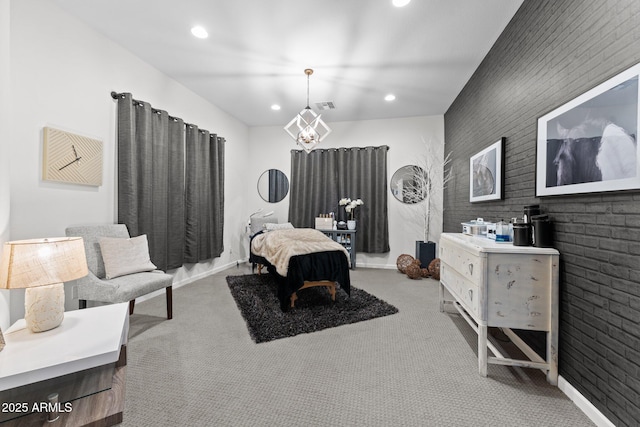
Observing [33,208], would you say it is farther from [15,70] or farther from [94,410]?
[94,410]

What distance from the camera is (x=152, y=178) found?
11.0 ft

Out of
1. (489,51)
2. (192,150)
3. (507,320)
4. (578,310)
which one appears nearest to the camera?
(578,310)

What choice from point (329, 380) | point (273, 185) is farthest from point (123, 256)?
point (273, 185)

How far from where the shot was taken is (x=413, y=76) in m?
3.61

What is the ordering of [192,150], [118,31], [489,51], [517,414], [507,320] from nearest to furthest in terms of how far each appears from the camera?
[517,414]
[507,320]
[118,31]
[489,51]
[192,150]

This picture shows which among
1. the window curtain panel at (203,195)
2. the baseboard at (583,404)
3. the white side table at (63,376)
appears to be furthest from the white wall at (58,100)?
the baseboard at (583,404)

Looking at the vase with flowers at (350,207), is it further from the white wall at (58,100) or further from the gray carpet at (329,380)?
the white wall at (58,100)

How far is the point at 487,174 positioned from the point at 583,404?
6.73ft

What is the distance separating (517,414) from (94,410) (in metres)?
2.10

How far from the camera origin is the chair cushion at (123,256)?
2506 millimetres

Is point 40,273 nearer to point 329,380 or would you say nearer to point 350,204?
point 329,380

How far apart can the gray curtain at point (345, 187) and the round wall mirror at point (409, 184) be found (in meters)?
0.23

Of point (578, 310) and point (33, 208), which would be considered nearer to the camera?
point (578, 310)

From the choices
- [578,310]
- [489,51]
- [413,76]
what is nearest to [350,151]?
[413,76]
